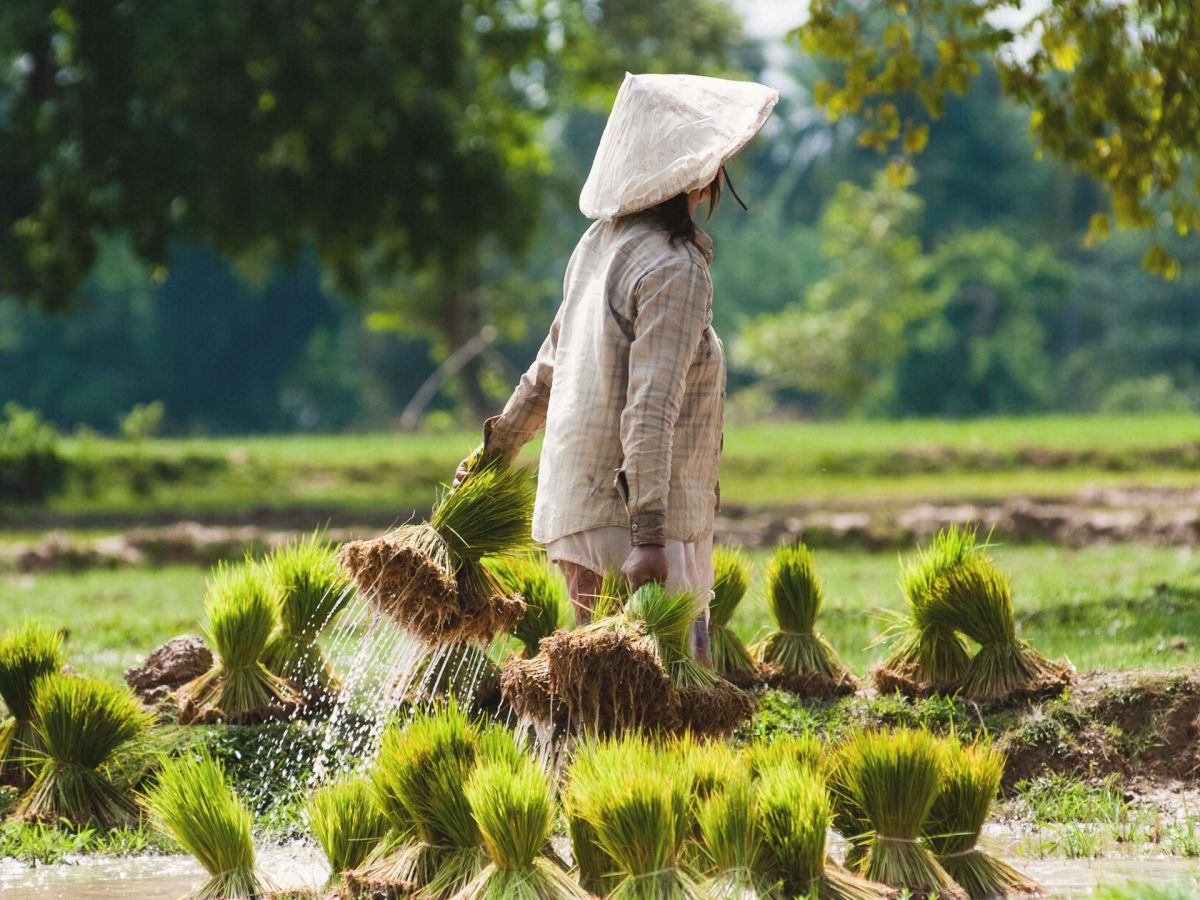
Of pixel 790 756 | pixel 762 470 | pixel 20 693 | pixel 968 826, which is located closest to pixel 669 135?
pixel 790 756

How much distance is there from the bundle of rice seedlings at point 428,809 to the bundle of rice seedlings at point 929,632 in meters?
2.24

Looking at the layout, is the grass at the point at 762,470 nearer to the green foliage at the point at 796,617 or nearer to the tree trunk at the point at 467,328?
the green foliage at the point at 796,617

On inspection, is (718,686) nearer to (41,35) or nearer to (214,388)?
(41,35)

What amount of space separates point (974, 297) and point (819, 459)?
35521 mm

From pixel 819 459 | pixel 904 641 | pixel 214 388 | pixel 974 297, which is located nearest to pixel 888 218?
pixel 974 297

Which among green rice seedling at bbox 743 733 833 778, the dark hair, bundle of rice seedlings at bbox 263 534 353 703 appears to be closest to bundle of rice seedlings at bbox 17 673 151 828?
bundle of rice seedlings at bbox 263 534 353 703

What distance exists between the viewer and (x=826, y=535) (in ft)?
47.0

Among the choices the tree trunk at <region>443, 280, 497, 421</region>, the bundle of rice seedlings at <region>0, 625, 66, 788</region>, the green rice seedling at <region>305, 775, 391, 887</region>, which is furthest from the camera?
the tree trunk at <region>443, 280, 497, 421</region>

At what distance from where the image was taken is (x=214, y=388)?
61.6m

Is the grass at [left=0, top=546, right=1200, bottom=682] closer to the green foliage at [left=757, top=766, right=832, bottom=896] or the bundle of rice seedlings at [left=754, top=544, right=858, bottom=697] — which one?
the bundle of rice seedlings at [left=754, top=544, right=858, bottom=697]

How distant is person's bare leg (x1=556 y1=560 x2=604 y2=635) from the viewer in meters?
4.59

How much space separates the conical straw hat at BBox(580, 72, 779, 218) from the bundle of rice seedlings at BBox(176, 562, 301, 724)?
2.30 m

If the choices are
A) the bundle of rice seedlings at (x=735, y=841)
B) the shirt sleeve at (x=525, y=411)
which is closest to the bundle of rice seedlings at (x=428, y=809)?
the bundle of rice seedlings at (x=735, y=841)

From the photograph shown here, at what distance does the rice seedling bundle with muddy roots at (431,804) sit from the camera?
4.21m
